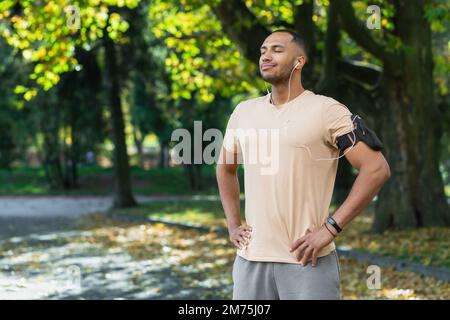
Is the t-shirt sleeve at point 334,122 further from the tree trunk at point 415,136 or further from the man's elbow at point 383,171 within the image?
the tree trunk at point 415,136

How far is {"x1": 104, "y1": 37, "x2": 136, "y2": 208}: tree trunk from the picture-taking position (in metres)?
24.2

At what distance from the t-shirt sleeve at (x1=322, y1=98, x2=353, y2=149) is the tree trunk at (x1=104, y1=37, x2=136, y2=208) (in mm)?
20831

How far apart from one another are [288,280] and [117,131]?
21181 mm

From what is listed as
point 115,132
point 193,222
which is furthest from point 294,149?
point 115,132

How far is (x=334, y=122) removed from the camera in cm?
357

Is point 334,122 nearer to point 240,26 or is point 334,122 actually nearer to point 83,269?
point 83,269

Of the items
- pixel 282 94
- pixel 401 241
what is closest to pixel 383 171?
pixel 282 94

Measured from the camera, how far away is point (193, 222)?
18.7 metres

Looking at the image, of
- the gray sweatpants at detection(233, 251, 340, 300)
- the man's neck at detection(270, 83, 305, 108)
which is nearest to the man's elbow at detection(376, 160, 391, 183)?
the gray sweatpants at detection(233, 251, 340, 300)

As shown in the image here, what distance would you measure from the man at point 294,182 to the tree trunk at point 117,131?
2065cm

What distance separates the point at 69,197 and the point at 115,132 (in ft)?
31.0

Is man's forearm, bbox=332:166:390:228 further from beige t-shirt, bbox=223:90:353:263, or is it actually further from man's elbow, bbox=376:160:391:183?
beige t-shirt, bbox=223:90:353:263
